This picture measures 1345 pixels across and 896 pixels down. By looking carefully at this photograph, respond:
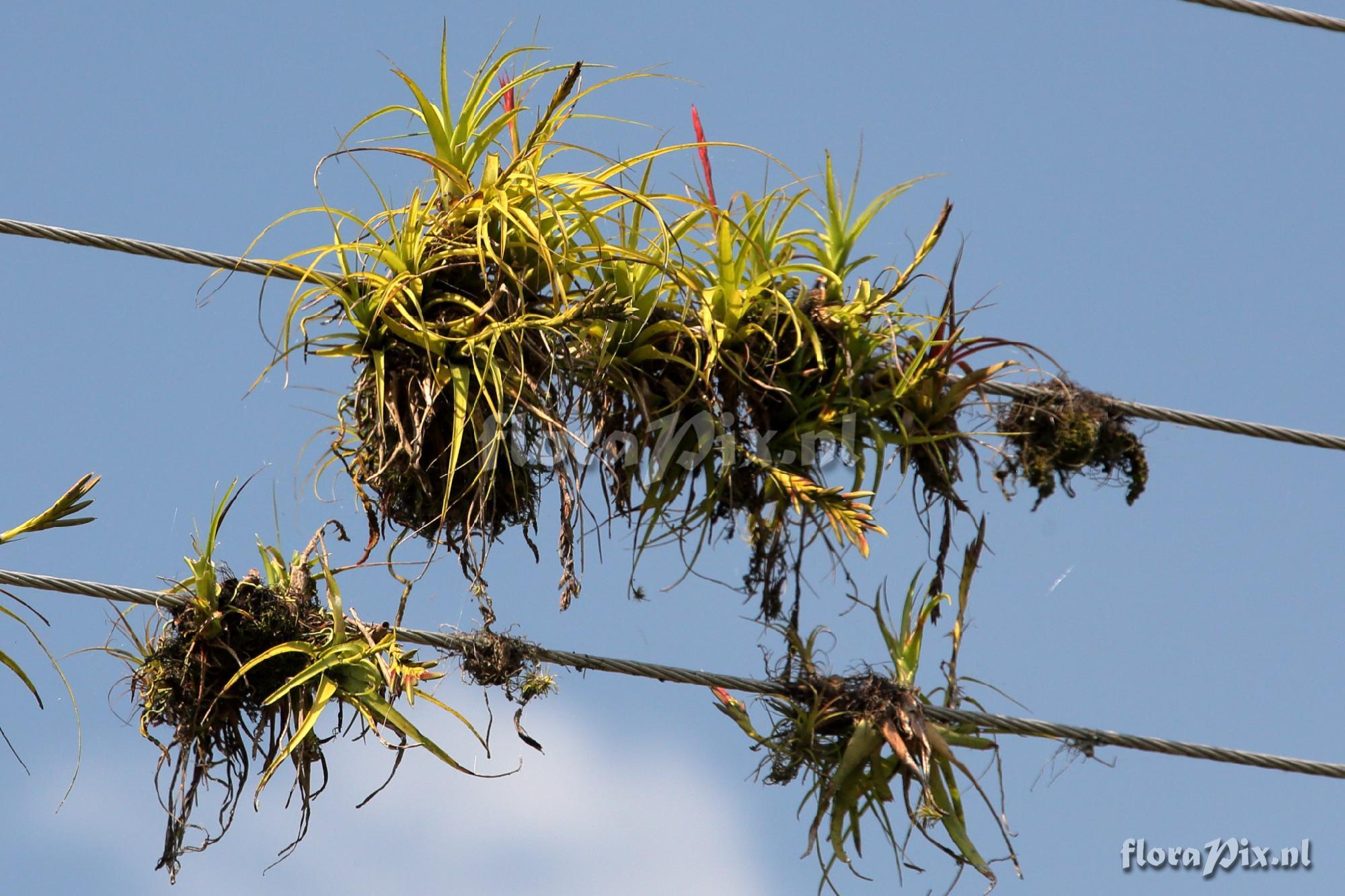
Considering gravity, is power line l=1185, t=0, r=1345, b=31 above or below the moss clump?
above

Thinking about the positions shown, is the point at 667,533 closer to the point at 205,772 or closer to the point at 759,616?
the point at 759,616

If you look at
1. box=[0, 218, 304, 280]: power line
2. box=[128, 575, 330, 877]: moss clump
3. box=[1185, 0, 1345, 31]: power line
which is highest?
box=[1185, 0, 1345, 31]: power line

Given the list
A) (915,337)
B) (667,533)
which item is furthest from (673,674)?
(915,337)

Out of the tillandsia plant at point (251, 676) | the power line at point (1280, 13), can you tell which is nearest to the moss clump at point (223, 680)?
the tillandsia plant at point (251, 676)

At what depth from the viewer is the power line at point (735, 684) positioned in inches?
150

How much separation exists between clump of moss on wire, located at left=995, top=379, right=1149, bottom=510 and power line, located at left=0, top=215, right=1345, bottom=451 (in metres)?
0.03

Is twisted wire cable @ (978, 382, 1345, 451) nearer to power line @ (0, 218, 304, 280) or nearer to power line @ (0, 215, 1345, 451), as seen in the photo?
power line @ (0, 215, 1345, 451)

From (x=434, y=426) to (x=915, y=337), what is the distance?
118 cm

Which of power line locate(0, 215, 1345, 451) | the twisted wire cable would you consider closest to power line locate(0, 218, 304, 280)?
power line locate(0, 215, 1345, 451)

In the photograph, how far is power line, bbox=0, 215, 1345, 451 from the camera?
393 centimetres

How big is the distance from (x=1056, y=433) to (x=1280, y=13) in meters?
1.07

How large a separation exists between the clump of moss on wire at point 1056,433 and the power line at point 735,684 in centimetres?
62

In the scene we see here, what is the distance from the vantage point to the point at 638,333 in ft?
14.2

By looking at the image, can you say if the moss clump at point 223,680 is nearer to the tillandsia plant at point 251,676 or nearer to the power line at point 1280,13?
the tillandsia plant at point 251,676
